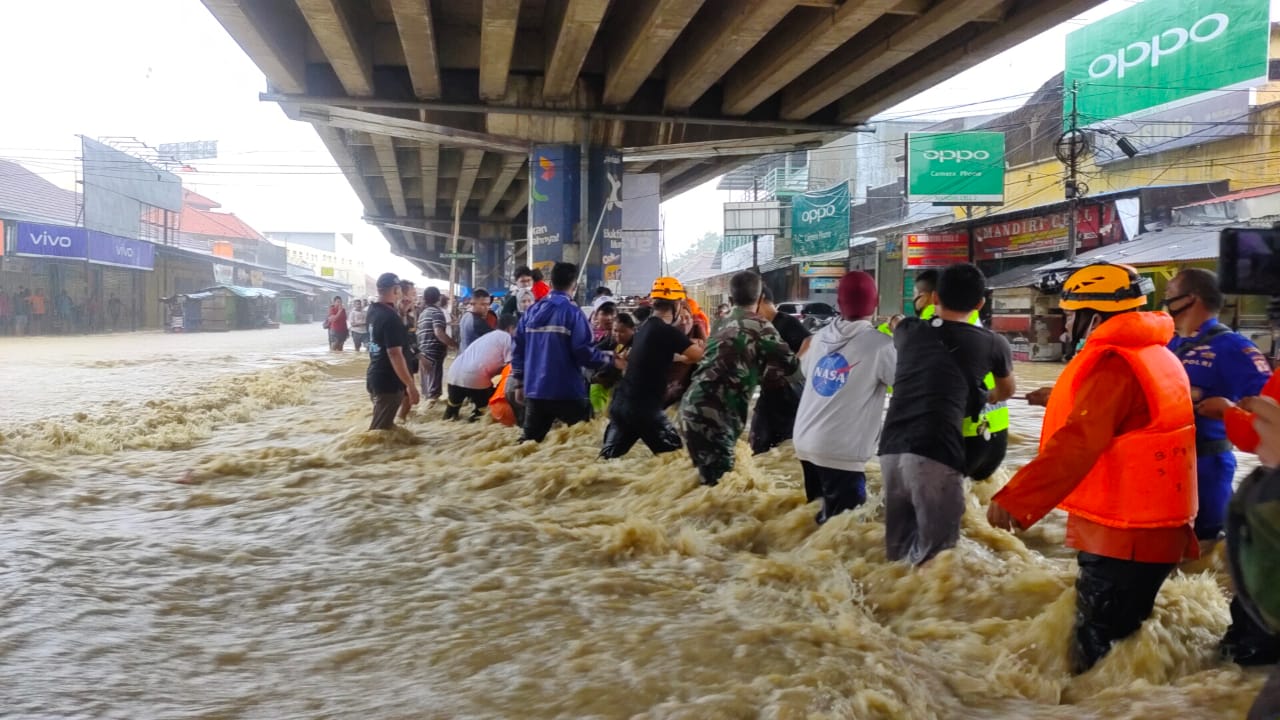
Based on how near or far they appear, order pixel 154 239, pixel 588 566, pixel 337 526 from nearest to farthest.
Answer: pixel 588 566 → pixel 337 526 → pixel 154 239

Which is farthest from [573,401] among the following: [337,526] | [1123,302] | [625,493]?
[1123,302]

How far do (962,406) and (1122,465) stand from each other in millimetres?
998

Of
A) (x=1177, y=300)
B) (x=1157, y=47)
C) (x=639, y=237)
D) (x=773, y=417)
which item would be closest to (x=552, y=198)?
(x=639, y=237)

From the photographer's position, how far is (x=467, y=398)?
982cm

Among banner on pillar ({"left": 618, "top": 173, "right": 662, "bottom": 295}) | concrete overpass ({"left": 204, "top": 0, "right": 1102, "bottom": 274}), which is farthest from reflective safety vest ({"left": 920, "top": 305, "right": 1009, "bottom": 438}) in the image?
banner on pillar ({"left": 618, "top": 173, "right": 662, "bottom": 295})

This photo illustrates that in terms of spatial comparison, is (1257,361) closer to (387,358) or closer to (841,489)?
(841,489)

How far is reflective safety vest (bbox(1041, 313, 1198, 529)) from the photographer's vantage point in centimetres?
296

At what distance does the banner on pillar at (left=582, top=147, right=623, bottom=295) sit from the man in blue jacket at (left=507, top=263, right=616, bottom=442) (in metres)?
6.58

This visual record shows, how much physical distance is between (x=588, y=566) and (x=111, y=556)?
279 centimetres

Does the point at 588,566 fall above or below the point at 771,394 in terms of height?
below

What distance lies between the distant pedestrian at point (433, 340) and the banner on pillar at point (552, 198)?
9.23ft

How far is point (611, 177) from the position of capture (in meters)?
14.1

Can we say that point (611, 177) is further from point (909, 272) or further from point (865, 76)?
point (909, 272)

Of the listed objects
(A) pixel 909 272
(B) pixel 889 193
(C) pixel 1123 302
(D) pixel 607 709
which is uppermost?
(B) pixel 889 193
